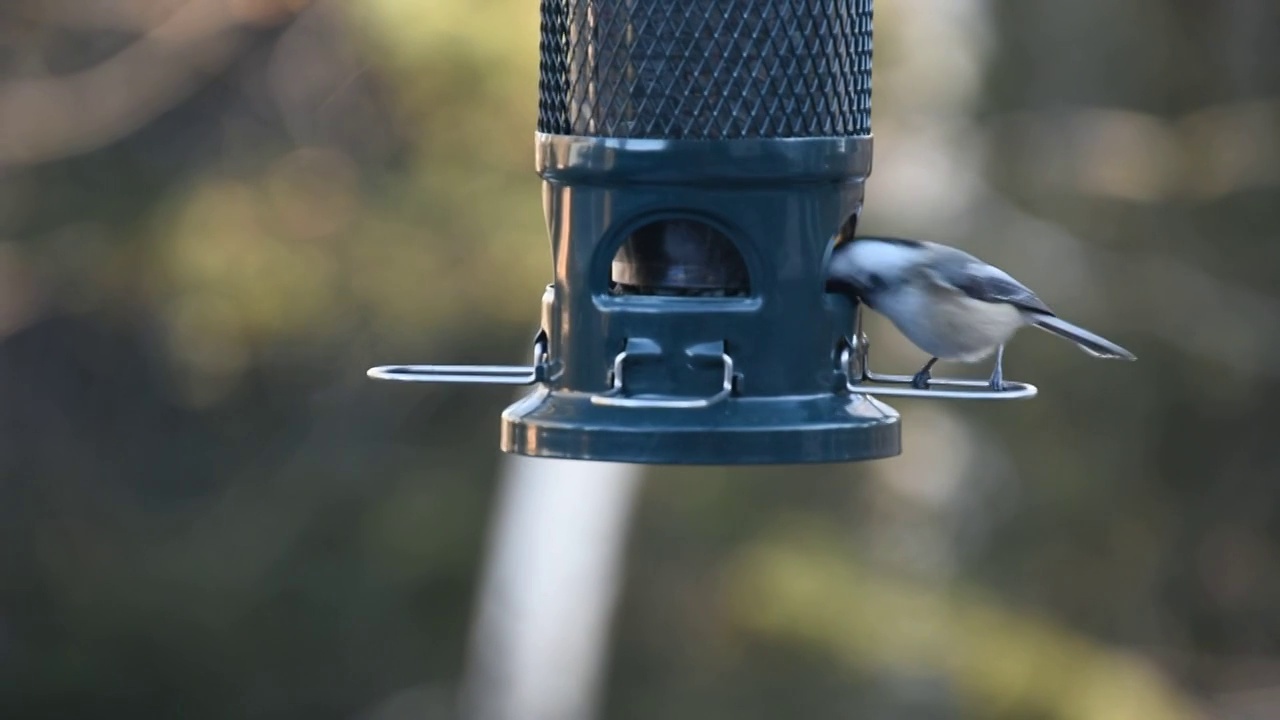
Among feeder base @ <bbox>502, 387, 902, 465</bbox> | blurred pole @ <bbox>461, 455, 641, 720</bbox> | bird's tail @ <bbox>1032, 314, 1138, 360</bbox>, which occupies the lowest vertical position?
blurred pole @ <bbox>461, 455, 641, 720</bbox>

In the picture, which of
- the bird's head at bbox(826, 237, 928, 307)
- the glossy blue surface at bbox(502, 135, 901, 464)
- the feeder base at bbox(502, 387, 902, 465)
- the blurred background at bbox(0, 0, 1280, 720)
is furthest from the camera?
the blurred background at bbox(0, 0, 1280, 720)

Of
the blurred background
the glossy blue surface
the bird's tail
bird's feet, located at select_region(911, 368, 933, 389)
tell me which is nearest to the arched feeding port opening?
the glossy blue surface

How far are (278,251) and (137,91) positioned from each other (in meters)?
1.81

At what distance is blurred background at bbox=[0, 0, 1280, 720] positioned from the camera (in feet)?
27.6

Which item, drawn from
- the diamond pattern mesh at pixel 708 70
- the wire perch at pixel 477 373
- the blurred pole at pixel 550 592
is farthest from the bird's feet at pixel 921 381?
the blurred pole at pixel 550 592

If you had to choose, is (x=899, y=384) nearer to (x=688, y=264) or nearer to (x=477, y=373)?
(x=688, y=264)

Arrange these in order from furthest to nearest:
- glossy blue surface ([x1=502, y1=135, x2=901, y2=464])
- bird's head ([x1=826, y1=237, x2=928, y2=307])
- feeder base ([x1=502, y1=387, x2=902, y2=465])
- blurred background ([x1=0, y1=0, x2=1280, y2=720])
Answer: blurred background ([x1=0, y1=0, x2=1280, y2=720]) < bird's head ([x1=826, y1=237, x2=928, y2=307]) < glossy blue surface ([x1=502, y1=135, x2=901, y2=464]) < feeder base ([x1=502, y1=387, x2=902, y2=465])

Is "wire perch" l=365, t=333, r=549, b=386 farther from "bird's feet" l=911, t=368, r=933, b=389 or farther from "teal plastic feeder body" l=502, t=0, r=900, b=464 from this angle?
"bird's feet" l=911, t=368, r=933, b=389

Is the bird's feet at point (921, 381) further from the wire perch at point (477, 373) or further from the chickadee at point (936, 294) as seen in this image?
the wire perch at point (477, 373)

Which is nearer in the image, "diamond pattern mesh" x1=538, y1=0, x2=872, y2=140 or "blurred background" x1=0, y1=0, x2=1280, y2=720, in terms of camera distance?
"diamond pattern mesh" x1=538, y1=0, x2=872, y2=140

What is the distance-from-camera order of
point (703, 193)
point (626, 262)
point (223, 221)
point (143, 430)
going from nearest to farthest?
1. point (703, 193)
2. point (626, 262)
3. point (223, 221)
4. point (143, 430)

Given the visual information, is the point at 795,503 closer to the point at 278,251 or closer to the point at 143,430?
the point at 278,251

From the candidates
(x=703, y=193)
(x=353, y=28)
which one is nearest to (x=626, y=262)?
(x=703, y=193)

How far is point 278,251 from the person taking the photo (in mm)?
8438
